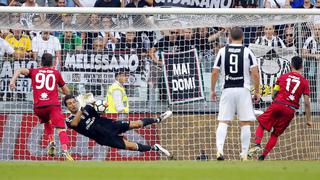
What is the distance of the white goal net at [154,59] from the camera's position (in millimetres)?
18312

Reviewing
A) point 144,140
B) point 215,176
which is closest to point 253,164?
point 215,176

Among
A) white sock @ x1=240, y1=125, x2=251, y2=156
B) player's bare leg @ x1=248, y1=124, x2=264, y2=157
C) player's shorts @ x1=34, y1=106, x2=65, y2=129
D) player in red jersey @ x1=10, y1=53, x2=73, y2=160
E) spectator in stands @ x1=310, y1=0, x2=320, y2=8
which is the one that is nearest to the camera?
white sock @ x1=240, y1=125, x2=251, y2=156

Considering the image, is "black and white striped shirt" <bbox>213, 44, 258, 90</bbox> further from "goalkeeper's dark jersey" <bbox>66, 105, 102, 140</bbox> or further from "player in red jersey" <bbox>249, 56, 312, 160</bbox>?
"goalkeeper's dark jersey" <bbox>66, 105, 102, 140</bbox>

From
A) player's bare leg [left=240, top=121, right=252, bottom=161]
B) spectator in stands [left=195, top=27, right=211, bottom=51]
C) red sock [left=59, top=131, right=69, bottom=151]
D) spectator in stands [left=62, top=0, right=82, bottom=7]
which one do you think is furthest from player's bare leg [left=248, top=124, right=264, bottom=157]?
spectator in stands [left=62, top=0, right=82, bottom=7]

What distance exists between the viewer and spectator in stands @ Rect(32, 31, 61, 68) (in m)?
18.4

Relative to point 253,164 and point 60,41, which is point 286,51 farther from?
point 253,164

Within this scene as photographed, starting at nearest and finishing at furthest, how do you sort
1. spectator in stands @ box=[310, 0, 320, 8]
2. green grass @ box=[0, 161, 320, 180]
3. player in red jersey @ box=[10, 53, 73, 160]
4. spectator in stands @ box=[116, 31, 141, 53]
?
green grass @ box=[0, 161, 320, 180], player in red jersey @ box=[10, 53, 73, 160], spectator in stands @ box=[116, 31, 141, 53], spectator in stands @ box=[310, 0, 320, 8]

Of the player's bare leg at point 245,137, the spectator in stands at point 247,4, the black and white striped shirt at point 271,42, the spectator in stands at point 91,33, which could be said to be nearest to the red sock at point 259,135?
the player's bare leg at point 245,137

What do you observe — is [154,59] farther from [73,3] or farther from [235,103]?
[235,103]

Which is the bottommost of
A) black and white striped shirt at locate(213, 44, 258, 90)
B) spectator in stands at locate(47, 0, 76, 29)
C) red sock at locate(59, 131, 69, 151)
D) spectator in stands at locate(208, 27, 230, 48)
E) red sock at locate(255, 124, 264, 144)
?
red sock at locate(59, 131, 69, 151)

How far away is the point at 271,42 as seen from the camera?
18.5 m

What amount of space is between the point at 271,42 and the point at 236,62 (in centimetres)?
390

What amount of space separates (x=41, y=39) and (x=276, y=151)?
206 inches

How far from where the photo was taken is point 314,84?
18609 millimetres
